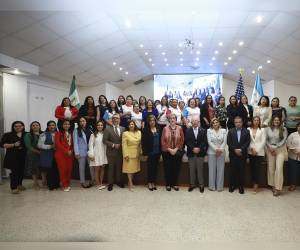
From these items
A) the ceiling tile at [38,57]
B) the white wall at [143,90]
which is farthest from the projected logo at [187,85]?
the ceiling tile at [38,57]

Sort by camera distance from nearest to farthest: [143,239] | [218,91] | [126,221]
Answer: [143,239], [126,221], [218,91]

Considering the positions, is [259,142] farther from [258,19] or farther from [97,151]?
[258,19]

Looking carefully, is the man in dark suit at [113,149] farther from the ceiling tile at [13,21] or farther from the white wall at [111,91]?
the white wall at [111,91]

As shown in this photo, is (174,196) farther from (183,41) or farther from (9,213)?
(183,41)

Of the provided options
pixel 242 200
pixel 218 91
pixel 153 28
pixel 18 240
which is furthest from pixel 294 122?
pixel 218 91

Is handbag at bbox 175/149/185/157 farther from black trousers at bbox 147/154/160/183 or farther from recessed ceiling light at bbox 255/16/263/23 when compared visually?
recessed ceiling light at bbox 255/16/263/23

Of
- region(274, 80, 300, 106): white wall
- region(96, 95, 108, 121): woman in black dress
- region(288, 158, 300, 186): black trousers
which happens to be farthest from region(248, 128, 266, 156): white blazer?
region(274, 80, 300, 106): white wall

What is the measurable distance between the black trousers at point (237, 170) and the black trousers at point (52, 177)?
3487 mm

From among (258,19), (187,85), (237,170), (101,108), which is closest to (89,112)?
(101,108)

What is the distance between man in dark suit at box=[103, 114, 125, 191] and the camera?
5.12 m

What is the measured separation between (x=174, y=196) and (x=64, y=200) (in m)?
1.94

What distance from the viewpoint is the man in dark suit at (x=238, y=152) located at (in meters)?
4.81

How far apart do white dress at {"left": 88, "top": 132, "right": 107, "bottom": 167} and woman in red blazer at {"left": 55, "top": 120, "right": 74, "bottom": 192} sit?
42 cm

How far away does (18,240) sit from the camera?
302 cm
